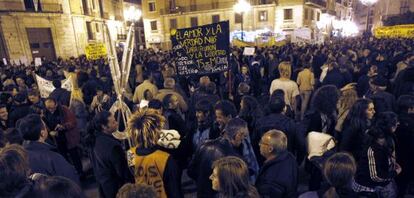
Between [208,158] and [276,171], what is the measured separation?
24.2 inches

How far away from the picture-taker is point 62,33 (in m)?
29.1

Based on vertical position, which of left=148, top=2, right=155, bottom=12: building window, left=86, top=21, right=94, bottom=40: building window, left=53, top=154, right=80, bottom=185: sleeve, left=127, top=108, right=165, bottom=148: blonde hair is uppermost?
left=148, top=2, right=155, bottom=12: building window

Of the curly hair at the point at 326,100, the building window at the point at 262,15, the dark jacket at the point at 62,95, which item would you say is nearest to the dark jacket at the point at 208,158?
the curly hair at the point at 326,100

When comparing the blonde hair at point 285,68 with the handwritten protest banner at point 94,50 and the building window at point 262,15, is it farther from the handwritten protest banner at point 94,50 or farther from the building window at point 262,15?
the building window at point 262,15

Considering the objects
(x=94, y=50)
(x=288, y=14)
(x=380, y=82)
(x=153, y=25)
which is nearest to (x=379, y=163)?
(x=380, y=82)

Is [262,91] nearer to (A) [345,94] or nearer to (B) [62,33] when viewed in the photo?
(A) [345,94]

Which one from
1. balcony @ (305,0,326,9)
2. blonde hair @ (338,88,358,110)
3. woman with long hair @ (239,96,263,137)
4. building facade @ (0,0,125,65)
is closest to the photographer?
blonde hair @ (338,88,358,110)

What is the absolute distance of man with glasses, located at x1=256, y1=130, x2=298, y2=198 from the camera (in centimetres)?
259

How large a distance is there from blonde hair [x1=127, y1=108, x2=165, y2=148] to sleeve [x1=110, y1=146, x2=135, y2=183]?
48cm

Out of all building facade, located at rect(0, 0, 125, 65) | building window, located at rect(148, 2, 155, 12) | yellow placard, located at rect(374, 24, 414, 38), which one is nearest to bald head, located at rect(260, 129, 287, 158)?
yellow placard, located at rect(374, 24, 414, 38)

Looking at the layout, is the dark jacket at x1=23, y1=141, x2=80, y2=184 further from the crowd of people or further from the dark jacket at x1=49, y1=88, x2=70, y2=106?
the dark jacket at x1=49, y1=88, x2=70, y2=106

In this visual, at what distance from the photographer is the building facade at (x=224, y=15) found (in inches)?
1431

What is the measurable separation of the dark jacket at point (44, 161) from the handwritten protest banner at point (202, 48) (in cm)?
394

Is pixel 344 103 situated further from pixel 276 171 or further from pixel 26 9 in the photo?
pixel 26 9
